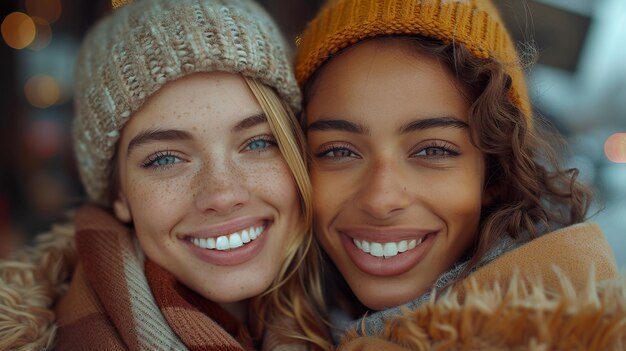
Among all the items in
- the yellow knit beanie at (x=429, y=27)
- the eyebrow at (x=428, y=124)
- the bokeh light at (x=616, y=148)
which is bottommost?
the bokeh light at (x=616, y=148)

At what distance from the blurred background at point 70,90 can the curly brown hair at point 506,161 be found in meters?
1.61

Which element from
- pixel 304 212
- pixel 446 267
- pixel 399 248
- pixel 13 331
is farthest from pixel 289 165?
pixel 13 331

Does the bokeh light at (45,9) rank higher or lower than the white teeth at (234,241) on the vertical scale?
higher

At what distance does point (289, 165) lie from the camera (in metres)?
1.66

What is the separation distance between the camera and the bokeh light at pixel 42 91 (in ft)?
14.6

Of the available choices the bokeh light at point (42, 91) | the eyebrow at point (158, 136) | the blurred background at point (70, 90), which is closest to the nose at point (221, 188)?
the eyebrow at point (158, 136)

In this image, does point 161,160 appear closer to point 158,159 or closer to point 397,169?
point 158,159

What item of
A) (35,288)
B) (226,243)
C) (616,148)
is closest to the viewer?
(226,243)

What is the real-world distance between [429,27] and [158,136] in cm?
81

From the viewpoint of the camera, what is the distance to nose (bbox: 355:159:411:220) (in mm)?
1506

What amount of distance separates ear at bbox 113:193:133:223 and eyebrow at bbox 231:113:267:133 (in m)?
0.48

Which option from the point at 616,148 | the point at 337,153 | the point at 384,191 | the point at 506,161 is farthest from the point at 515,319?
the point at 616,148

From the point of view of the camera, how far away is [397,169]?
1551 millimetres

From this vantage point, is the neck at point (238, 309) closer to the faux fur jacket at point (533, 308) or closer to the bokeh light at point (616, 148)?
the faux fur jacket at point (533, 308)
